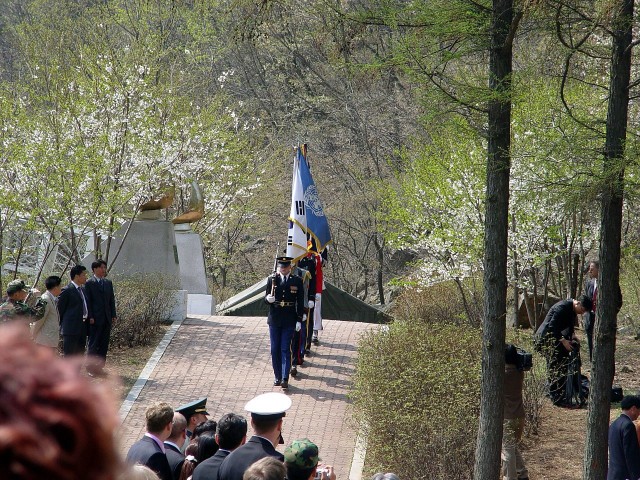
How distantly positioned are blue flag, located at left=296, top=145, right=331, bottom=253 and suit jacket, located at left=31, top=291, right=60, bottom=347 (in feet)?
17.4

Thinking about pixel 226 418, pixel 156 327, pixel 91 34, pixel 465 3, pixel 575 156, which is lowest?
pixel 156 327

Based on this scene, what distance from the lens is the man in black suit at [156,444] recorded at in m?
5.01

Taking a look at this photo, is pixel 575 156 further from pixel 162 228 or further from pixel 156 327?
pixel 162 228

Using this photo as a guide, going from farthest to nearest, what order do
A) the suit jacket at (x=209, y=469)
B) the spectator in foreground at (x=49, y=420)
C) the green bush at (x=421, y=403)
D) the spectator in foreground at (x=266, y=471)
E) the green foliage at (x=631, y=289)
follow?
the green foliage at (x=631, y=289) → the green bush at (x=421, y=403) → the suit jacket at (x=209, y=469) → the spectator in foreground at (x=266, y=471) → the spectator in foreground at (x=49, y=420)

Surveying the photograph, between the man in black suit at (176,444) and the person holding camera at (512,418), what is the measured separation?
416cm

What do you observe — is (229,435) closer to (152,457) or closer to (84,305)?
(152,457)

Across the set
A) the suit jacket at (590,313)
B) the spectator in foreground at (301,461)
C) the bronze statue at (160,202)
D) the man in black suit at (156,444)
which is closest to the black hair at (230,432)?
the man in black suit at (156,444)

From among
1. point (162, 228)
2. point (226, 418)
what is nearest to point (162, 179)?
point (162, 228)

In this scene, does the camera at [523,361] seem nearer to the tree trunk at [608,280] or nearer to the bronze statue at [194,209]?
the tree trunk at [608,280]

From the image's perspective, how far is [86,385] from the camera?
100 cm

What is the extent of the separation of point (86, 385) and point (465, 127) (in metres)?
7.07

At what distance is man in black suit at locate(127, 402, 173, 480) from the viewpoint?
5008mm

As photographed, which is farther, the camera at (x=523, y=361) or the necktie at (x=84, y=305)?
the necktie at (x=84, y=305)

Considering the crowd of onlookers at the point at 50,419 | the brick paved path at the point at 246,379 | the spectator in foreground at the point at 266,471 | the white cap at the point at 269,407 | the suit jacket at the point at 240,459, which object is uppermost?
the crowd of onlookers at the point at 50,419
